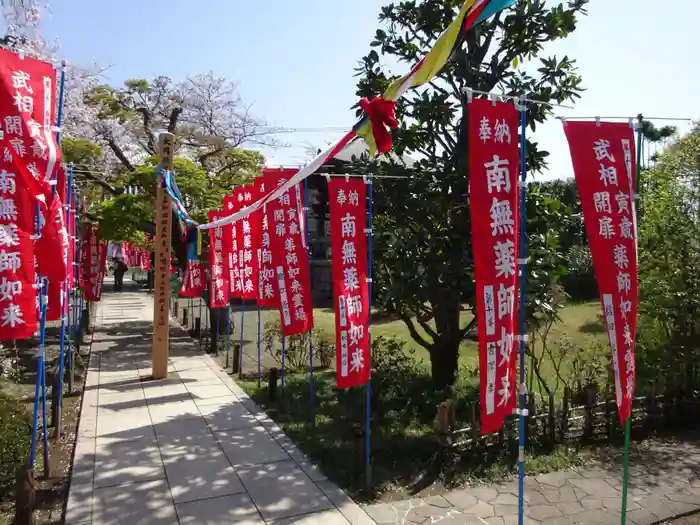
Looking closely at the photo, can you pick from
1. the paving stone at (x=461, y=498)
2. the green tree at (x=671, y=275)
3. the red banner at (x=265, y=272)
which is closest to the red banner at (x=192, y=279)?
the red banner at (x=265, y=272)

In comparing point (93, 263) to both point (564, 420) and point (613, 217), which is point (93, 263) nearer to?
point (564, 420)

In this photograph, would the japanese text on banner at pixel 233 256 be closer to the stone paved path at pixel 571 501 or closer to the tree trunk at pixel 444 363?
the tree trunk at pixel 444 363

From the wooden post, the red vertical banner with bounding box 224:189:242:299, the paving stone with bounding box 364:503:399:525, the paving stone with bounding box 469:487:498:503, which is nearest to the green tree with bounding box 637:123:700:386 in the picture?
the paving stone with bounding box 469:487:498:503

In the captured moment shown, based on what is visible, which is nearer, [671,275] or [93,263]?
[671,275]

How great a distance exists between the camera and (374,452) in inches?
294

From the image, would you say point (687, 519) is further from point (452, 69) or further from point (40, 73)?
point (40, 73)

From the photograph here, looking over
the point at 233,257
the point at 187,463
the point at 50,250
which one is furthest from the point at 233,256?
the point at 50,250

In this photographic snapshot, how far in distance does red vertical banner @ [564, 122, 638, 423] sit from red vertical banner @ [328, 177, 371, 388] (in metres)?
2.94

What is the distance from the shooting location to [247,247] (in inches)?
469

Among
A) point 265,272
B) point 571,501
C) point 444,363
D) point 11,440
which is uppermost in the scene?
point 265,272

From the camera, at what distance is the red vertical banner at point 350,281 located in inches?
267

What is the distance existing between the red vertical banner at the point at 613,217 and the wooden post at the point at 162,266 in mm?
9075

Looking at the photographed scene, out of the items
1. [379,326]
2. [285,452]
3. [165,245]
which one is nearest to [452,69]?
[285,452]

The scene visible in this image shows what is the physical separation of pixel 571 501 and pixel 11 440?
6865mm
